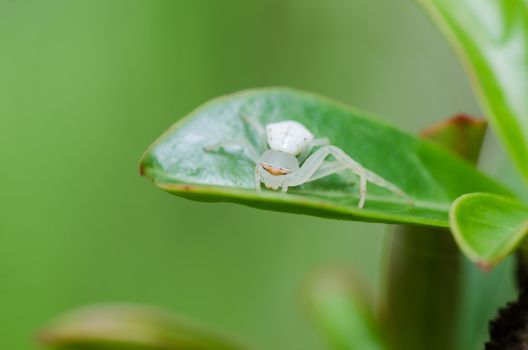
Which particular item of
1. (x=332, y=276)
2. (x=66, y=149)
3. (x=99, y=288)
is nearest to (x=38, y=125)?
(x=66, y=149)

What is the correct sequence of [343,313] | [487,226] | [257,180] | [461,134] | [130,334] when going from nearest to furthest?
[487,226], [257,180], [461,134], [130,334], [343,313]

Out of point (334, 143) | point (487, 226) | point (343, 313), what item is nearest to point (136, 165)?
point (343, 313)

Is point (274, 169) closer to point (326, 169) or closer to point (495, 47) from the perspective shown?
point (326, 169)

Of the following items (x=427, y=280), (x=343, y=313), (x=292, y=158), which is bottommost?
(x=343, y=313)

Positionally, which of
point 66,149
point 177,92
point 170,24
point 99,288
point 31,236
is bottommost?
point 99,288

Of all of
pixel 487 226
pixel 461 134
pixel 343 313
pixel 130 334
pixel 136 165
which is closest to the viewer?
pixel 487 226

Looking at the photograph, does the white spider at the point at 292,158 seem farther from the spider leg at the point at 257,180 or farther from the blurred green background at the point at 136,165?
the blurred green background at the point at 136,165

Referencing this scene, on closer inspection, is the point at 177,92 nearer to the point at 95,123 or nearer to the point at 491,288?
the point at 95,123
